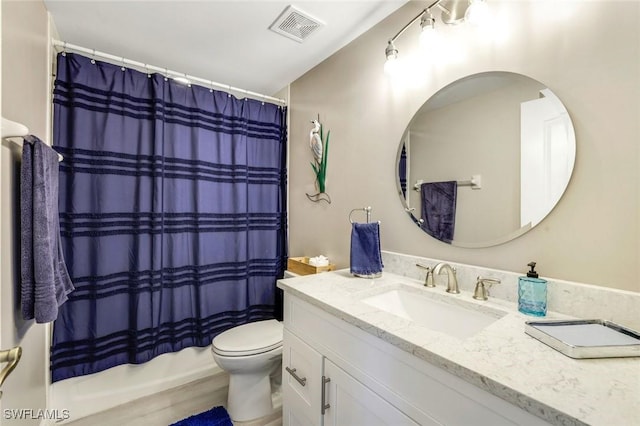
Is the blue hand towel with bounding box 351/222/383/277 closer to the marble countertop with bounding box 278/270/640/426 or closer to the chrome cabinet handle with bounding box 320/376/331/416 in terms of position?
the marble countertop with bounding box 278/270/640/426

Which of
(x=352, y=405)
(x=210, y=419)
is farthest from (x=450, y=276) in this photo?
(x=210, y=419)

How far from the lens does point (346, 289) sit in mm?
1164

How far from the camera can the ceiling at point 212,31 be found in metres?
1.39

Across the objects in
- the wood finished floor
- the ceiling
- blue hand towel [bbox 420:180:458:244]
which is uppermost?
the ceiling

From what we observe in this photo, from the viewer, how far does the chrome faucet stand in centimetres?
110

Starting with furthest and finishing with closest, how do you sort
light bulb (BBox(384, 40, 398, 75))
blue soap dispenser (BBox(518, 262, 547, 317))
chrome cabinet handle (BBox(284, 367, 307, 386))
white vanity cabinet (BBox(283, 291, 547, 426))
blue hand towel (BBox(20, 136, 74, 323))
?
light bulb (BBox(384, 40, 398, 75)) < chrome cabinet handle (BBox(284, 367, 307, 386)) < blue hand towel (BBox(20, 136, 74, 323)) < blue soap dispenser (BBox(518, 262, 547, 317)) < white vanity cabinet (BBox(283, 291, 547, 426))

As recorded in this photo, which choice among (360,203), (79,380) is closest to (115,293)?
(79,380)

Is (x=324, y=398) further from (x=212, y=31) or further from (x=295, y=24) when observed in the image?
(x=212, y=31)

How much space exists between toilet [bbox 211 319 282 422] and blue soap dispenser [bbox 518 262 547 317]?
124 cm

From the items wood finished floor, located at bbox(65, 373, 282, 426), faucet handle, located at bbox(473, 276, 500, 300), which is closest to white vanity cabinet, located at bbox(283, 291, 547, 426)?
faucet handle, located at bbox(473, 276, 500, 300)

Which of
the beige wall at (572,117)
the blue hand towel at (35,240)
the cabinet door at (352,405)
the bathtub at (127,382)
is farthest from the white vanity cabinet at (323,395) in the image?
the bathtub at (127,382)

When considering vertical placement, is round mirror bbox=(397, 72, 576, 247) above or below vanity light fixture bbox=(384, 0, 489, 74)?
below

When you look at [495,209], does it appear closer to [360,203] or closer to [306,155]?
[360,203]

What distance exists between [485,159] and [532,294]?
54 centimetres
